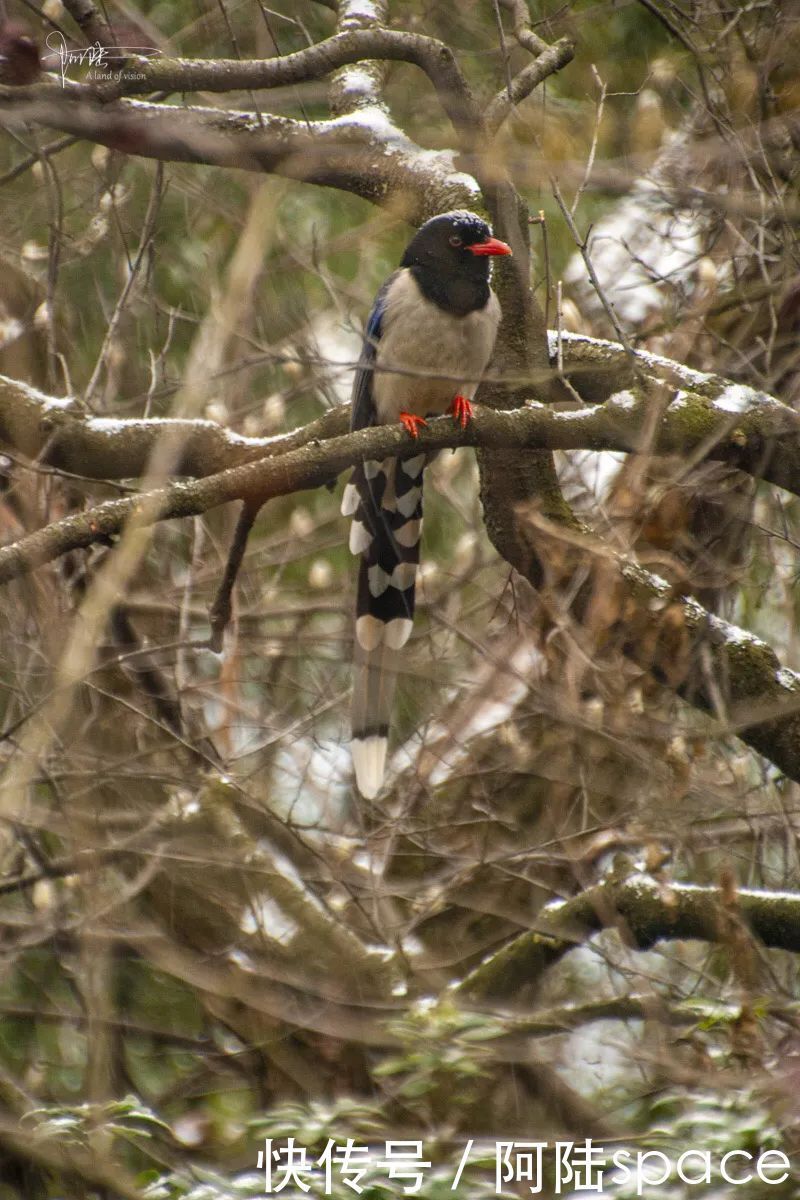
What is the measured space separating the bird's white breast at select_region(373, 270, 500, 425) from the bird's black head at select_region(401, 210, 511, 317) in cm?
4

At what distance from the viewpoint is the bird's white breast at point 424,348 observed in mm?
4660

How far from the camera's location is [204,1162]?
13.8 feet

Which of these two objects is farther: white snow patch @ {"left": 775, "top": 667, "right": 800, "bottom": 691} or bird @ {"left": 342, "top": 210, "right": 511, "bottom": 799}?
bird @ {"left": 342, "top": 210, "right": 511, "bottom": 799}

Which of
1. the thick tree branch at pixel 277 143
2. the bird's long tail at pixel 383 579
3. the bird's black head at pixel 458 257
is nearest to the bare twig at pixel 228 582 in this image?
the bird's long tail at pixel 383 579

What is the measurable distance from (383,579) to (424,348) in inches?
32.3

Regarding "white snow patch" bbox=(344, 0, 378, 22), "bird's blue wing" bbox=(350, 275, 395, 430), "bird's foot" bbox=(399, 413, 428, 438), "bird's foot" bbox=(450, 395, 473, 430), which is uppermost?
"white snow patch" bbox=(344, 0, 378, 22)

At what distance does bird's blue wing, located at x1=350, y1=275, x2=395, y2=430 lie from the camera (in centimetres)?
481

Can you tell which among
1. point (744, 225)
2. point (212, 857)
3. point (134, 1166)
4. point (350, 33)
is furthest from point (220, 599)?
point (744, 225)

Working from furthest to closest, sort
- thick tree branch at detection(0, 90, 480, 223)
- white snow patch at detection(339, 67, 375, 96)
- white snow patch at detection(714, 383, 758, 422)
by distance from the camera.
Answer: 1. white snow patch at detection(339, 67, 375, 96)
2. white snow patch at detection(714, 383, 758, 422)
3. thick tree branch at detection(0, 90, 480, 223)

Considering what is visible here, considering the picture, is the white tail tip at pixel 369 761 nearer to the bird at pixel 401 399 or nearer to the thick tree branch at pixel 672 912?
the bird at pixel 401 399

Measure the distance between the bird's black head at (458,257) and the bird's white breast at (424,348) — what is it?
4 centimetres

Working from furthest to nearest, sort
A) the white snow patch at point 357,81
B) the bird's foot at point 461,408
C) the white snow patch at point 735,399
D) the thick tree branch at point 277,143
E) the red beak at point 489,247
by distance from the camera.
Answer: the white snow patch at point 357,81 < the red beak at point 489,247 < the bird's foot at point 461,408 < the white snow patch at point 735,399 < the thick tree branch at point 277,143

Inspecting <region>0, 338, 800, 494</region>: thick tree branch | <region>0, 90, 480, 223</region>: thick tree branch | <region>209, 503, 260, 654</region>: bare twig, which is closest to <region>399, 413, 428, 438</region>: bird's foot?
<region>0, 338, 800, 494</region>: thick tree branch

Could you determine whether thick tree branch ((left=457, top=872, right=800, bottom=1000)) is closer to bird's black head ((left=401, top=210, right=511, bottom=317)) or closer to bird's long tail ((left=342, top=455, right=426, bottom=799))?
bird's long tail ((left=342, top=455, right=426, bottom=799))
